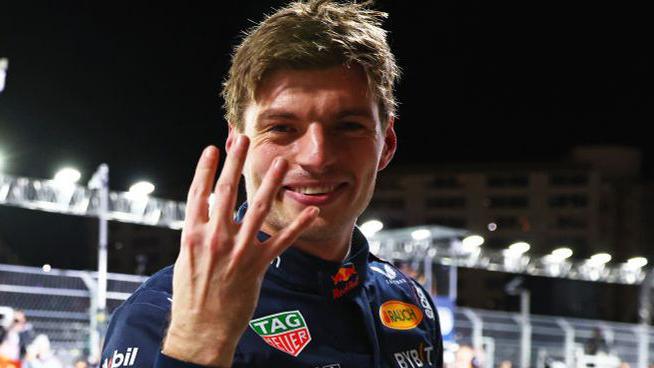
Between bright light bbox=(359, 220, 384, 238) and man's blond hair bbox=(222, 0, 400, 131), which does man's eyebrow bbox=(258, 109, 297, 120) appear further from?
bright light bbox=(359, 220, 384, 238)

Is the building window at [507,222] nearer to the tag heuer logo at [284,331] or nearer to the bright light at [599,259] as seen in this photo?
the bright light at [599,259]

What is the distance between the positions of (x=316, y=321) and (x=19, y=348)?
1050cm

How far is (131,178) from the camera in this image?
39594 millimetres

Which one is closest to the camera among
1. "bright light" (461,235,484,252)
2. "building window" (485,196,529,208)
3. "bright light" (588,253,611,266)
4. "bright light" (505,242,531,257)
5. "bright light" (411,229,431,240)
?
"bright light" (411,229,431,240)

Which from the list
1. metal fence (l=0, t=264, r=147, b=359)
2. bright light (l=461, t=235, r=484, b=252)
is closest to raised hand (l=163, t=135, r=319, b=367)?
metal fence (l=0, t=264, r=147, b=359)

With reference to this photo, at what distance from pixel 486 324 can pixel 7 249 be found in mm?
25505

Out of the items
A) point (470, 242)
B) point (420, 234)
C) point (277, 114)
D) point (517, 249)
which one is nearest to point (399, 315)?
point (277, 114)

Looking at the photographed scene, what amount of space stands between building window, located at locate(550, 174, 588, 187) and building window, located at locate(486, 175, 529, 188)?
8.97 feet

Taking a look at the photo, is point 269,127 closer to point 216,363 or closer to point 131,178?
point 216,363

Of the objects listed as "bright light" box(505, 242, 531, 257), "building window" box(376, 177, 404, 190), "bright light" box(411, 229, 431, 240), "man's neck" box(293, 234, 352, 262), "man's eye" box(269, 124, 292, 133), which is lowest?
"man's neck" box(293, 234, 352, 262)

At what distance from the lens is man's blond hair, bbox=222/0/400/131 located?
2.08 metres

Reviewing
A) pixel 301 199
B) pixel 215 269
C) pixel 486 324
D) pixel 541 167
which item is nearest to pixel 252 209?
pixel 215 269

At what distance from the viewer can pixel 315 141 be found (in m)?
1.99

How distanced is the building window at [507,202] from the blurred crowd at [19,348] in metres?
81.6
